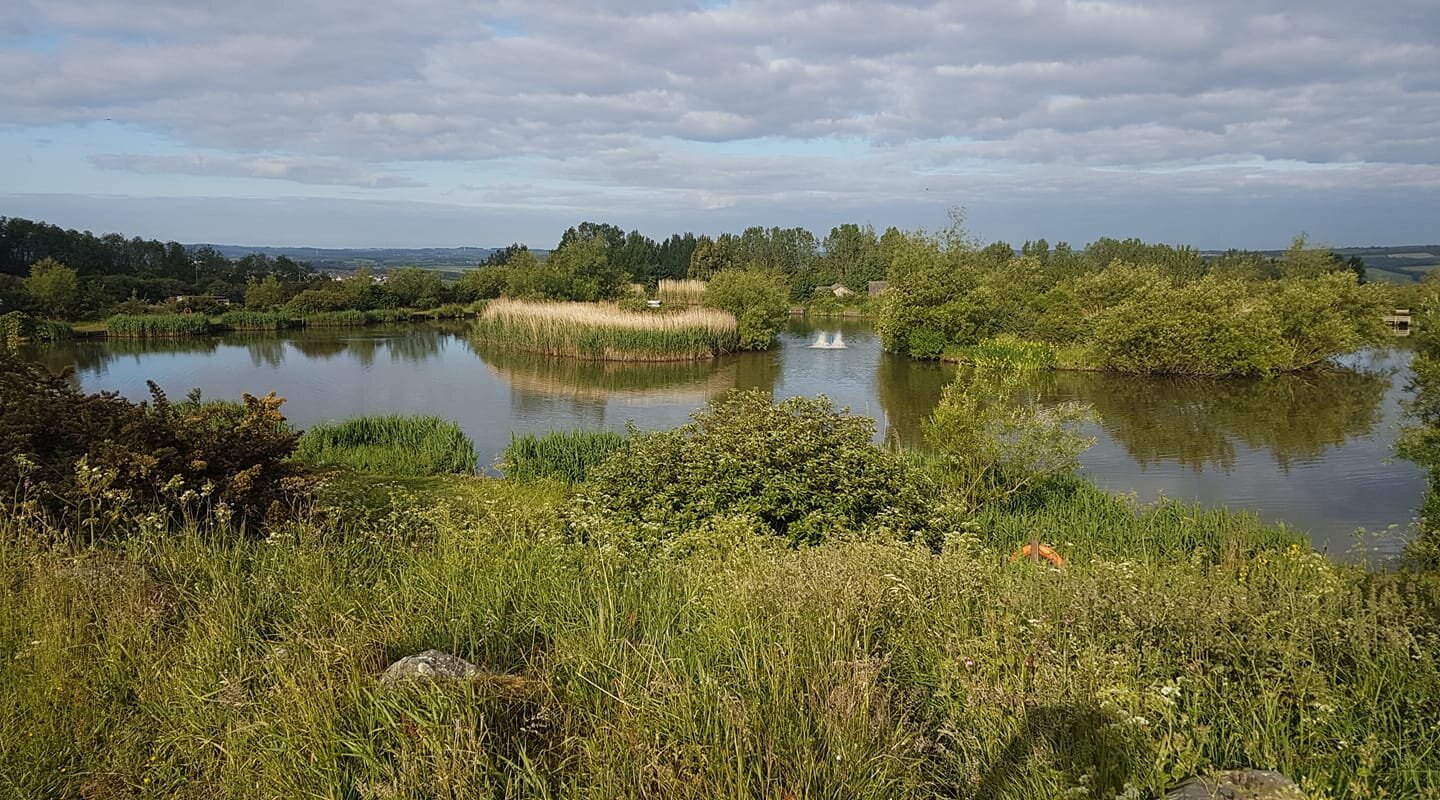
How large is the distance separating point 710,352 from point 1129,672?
25.6 m

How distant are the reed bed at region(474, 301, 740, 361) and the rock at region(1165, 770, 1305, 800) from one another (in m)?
25.2

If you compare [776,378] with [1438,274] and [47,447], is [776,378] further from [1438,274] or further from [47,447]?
[1438,274]

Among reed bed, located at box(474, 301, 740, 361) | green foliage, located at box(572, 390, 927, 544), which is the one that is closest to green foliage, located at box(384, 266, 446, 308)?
reed bed, located at box(474, 301, 740, 361)

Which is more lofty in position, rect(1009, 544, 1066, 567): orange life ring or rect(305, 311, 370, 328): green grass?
rect(305, 311, 370, 328): green grass

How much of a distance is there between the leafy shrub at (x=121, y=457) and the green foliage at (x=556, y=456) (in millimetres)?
3750

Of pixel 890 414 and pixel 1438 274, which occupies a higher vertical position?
pixel 1438 274

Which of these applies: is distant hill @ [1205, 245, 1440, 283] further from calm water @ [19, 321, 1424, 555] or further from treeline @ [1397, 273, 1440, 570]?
treeline @ [1397, 273, 1440, 570]

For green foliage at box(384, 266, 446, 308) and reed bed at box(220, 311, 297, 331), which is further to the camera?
green foliage at box(384, 266, 446, 308)

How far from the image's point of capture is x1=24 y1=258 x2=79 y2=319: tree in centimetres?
3384

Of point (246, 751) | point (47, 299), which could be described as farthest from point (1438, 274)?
point (47, 299)

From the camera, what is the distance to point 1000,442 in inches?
372

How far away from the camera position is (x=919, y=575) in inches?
160

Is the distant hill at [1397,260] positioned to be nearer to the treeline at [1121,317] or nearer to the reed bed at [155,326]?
the treeline at [1121,317]

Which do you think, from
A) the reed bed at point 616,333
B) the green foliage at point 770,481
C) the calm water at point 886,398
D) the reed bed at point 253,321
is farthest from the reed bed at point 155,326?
the green foliage at point 770,481
